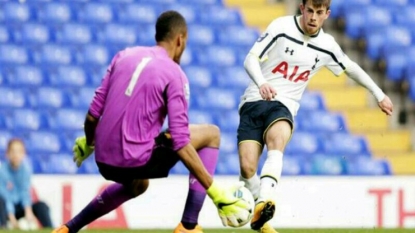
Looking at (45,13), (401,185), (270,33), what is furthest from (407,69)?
(270,33)

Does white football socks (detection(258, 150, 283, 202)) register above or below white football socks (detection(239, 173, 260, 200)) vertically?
above

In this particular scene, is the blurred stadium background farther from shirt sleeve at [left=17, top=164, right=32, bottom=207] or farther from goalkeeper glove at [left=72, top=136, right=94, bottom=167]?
goalkeeper glove at [left=72, top=136, right=94, bottom=167]

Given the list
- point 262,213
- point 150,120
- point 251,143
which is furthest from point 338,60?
point 150,120

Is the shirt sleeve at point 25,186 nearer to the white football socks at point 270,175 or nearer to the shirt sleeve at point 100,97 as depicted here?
the white football socks at point 270,175

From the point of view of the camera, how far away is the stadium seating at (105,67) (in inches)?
634

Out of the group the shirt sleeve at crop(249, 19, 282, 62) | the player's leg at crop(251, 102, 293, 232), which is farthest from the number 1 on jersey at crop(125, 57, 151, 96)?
the shirt sleeve at crop(249, 19, 282, 62)

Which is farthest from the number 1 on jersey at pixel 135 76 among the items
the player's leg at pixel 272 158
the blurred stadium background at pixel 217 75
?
the blurred stadium background at pixel 217 75

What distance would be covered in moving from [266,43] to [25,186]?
453 centimetres

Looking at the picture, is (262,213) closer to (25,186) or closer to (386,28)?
(25,186)

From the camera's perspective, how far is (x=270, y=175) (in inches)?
360

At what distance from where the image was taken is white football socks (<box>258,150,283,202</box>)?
898 centimetres

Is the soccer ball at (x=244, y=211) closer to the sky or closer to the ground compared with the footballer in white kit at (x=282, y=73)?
closer to the ground

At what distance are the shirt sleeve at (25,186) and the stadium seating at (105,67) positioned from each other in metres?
2.15

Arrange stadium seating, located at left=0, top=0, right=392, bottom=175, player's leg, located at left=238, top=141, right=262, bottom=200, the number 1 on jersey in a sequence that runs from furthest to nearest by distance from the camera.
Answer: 1. stadium seating, located at left=0, top=0, right=392, bottom=175
2. player's leg, located at left=238, top=141, right=262, bottom=200
3. the number 1 on jersey
